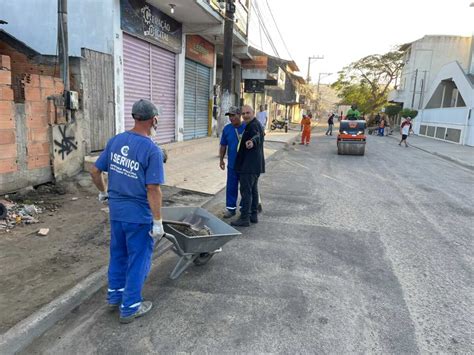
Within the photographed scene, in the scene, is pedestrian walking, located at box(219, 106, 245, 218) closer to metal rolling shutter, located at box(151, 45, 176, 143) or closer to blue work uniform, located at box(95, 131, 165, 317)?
blue work uniform, located at box(95, 131, 165, 317)

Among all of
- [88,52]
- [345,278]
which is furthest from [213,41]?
[345,278]

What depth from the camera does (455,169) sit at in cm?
1341

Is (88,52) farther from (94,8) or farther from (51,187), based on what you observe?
(51,187)

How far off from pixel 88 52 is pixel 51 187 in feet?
11.6

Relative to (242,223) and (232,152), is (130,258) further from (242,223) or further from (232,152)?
(232,152)

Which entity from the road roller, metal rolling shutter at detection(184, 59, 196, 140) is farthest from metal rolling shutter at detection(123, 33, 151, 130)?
the road roller

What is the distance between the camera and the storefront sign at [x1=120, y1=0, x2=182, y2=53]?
9.81 m

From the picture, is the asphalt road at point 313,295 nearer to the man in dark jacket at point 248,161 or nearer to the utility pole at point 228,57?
the man in dark jacket at point 248,161

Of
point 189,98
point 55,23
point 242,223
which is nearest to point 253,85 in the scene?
point 189,98

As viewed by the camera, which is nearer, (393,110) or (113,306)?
(113,306)

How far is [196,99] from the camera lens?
1587cm

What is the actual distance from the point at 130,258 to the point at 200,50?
45.6ft

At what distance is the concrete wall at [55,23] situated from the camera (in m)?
9.18

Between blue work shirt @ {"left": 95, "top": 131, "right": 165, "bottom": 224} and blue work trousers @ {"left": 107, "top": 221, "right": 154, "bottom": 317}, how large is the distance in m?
0.09
